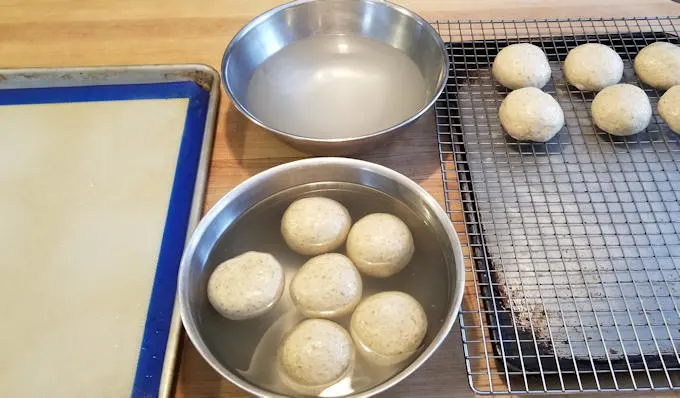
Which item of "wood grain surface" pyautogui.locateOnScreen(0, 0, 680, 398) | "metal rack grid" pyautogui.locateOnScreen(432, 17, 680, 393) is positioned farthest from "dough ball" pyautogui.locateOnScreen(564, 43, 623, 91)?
"wood grain surface" pyautogui.locateOnScreen(0, 0, 680, 398)

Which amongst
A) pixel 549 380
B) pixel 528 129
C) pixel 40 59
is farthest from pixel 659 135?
pixel 40 59

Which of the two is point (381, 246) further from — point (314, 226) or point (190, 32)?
point (190, 32)

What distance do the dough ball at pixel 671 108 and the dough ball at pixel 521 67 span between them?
A: 24 centimetres

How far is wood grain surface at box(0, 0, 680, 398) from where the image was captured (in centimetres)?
110

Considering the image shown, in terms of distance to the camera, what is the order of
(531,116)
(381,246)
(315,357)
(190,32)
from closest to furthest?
(315,357) < (381,246) < (531,116) < (190,32)

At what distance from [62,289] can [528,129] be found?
963mm

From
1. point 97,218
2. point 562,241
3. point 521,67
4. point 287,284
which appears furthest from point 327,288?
point 521,67

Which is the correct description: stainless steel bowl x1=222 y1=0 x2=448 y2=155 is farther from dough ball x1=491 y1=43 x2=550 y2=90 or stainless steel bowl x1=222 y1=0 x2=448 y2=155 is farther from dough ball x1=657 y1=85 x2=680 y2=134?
dough ball x1=657 y1=85 x2=680 y2=134

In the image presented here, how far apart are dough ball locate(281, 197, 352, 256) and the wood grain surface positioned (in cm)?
23

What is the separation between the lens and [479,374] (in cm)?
76

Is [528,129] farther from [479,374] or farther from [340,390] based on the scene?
[340,390]

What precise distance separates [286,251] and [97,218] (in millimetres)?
436

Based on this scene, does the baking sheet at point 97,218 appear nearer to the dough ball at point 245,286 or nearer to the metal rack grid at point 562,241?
the dough ball at point 245,286

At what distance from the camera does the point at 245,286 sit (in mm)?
775
